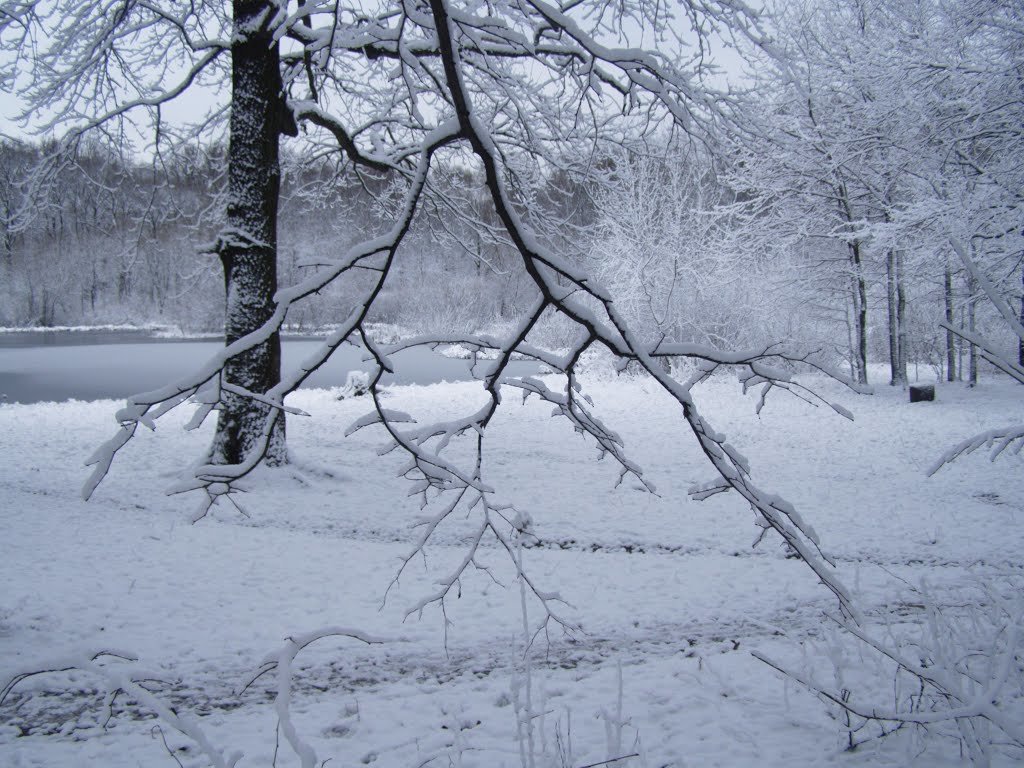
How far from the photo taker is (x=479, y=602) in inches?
180

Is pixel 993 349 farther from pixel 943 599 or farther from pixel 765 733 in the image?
pixel 943 599

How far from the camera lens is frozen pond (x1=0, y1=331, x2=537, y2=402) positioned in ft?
55.6

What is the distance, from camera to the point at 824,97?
1490 cm

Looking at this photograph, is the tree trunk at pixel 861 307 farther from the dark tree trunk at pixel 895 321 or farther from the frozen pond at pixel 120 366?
the frozen pond at pixel 120 366

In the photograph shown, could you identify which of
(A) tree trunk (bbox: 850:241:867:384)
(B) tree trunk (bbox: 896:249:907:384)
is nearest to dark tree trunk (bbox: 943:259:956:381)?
(B) tree trunk (bbox: 896:249:907:384)

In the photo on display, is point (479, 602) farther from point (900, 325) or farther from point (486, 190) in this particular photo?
point (900, 325)

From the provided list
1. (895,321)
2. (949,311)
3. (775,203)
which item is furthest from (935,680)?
(895,321)

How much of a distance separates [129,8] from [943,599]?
32.7 feet

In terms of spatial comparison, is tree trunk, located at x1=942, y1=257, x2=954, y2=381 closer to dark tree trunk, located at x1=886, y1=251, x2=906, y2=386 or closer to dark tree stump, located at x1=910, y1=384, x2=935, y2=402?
dark tree trunk, located at x1=886, y1=251, x2=906, y2=386

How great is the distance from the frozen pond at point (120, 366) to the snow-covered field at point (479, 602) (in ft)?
19.6

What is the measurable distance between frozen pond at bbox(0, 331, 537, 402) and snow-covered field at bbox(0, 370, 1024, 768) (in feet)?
19.6

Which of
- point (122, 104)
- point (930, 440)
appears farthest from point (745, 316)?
point (122, 104)

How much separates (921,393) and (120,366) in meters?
→ 25.0

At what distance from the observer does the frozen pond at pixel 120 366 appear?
1694 cm
